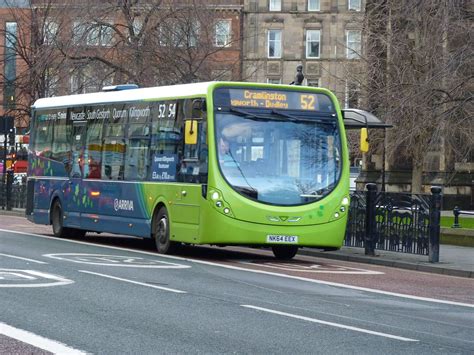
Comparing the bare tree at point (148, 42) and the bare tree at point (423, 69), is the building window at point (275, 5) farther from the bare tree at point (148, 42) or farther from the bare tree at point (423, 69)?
the bare tree at point (148, 42)

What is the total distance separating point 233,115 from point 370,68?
893 inches

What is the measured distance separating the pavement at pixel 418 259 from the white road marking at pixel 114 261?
4685mm

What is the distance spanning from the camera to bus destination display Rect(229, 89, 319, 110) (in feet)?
71.6

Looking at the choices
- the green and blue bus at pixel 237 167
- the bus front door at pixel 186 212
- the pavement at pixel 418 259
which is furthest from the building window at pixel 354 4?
the bus front door at pixel 186 212

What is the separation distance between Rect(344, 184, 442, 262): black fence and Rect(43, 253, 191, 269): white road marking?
17.7 feet

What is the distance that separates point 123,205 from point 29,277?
8.43 meters

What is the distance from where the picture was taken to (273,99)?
21984 mm

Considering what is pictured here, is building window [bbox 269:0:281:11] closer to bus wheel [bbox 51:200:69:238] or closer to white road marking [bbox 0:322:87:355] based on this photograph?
bus wheel [bbox 51:200:69:238]

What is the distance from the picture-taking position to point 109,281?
1623cm

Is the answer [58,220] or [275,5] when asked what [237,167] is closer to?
[58,220]

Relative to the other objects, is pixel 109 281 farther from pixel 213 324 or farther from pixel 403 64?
pixel 403 64

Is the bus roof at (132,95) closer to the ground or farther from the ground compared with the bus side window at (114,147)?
farther from the ground

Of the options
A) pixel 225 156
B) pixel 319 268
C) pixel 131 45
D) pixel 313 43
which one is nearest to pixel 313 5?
pixel 313 43

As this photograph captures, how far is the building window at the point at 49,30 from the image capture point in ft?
141
